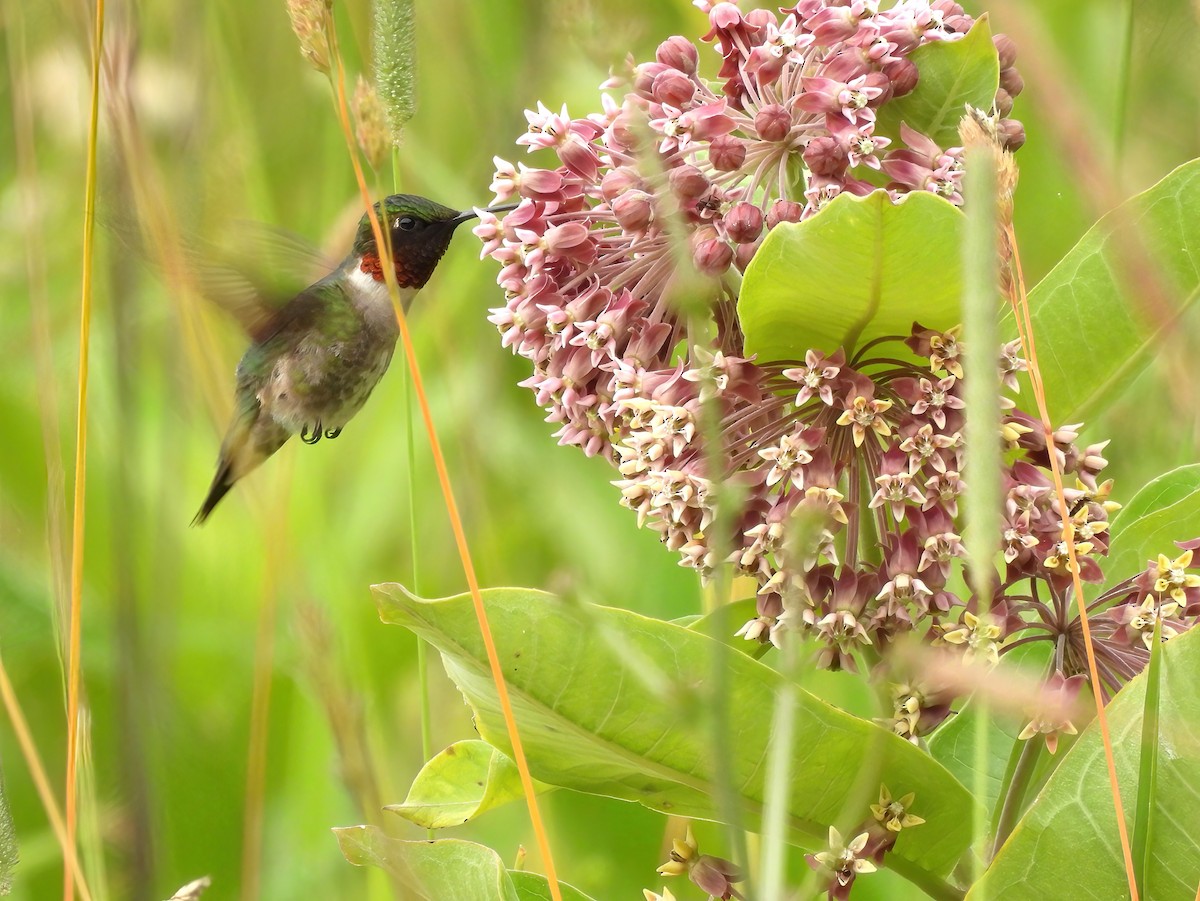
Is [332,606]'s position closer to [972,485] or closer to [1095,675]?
[1095,675]

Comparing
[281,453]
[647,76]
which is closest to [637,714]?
[647,76]

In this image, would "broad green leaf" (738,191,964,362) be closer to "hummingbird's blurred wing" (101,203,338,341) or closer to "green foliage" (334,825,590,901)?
"green foliage" (334,825,590,901)

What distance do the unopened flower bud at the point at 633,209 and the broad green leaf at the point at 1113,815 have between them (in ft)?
2.02

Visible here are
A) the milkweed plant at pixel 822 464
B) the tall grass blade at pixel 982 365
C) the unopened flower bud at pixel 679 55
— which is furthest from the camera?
the unopened flower bud at pixel 679 55

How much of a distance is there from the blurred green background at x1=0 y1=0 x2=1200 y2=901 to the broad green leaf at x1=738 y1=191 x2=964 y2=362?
0.21m

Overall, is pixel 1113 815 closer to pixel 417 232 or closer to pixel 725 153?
pixel 725 153

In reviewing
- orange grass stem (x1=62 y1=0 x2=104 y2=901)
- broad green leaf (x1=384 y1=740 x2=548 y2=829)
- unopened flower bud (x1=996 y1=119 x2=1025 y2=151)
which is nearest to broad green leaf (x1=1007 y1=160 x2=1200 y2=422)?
unopened flower bud (x1=996 y1=119 x2=1025 y2=151)

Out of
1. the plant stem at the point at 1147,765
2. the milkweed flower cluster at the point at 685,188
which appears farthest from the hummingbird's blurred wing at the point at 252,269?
the plant stem at the point at 1147,765

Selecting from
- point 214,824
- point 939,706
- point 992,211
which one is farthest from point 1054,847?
point 214,824

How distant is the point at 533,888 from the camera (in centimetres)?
158

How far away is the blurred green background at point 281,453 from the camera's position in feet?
5.58

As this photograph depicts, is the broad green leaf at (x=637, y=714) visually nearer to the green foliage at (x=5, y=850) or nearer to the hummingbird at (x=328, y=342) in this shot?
the green foliage at (x=5, y=850)

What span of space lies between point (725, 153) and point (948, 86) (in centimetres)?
26

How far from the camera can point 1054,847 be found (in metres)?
1.24
